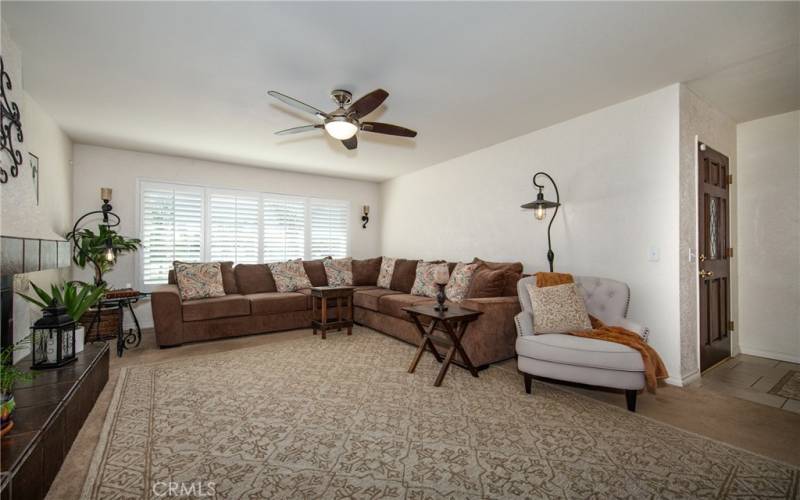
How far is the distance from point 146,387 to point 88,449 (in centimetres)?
90

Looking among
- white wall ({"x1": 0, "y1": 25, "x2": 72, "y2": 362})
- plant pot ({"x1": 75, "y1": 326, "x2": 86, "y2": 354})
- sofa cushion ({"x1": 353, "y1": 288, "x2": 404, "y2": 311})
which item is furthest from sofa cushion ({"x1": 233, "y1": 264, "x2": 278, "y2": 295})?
plant pot ({"x1": 75, "y1": 326, "x2": 86, "y2": 354})

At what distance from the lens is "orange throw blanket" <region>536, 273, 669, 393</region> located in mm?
2363

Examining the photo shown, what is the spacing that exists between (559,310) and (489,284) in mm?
887

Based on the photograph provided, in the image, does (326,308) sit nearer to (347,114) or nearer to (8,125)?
(347,114)

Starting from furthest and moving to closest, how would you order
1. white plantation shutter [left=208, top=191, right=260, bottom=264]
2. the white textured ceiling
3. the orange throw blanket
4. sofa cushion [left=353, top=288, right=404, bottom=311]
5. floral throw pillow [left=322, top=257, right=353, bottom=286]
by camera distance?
1. floral throw pillow [left=322, top=257, right=353, bottom=286]
2. white plantation shutter [left=208, top=191, right=260, bottom=264]
3. sofa cushion [left=353, top=288, right=404, bottom=311]
4. the orange throw blanket
5. the white textured ceiling

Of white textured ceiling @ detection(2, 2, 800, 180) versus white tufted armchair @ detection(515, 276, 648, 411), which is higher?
white textured ceiling @ detection(2, 2, 800, 180)

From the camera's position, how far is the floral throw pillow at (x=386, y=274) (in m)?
5.47

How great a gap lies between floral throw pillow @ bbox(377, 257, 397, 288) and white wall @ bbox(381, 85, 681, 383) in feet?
3.28

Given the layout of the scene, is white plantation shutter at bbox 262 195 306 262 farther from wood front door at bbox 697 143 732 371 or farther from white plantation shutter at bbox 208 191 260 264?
wood front door at bbox 697 143 732 371

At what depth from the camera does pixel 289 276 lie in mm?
5340

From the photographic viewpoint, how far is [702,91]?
3088 millimetres

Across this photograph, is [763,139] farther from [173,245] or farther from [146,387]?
[173,245]

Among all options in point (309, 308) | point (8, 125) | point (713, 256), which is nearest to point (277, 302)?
point (309, 308)

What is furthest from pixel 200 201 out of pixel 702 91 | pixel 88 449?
pixel 702 91
